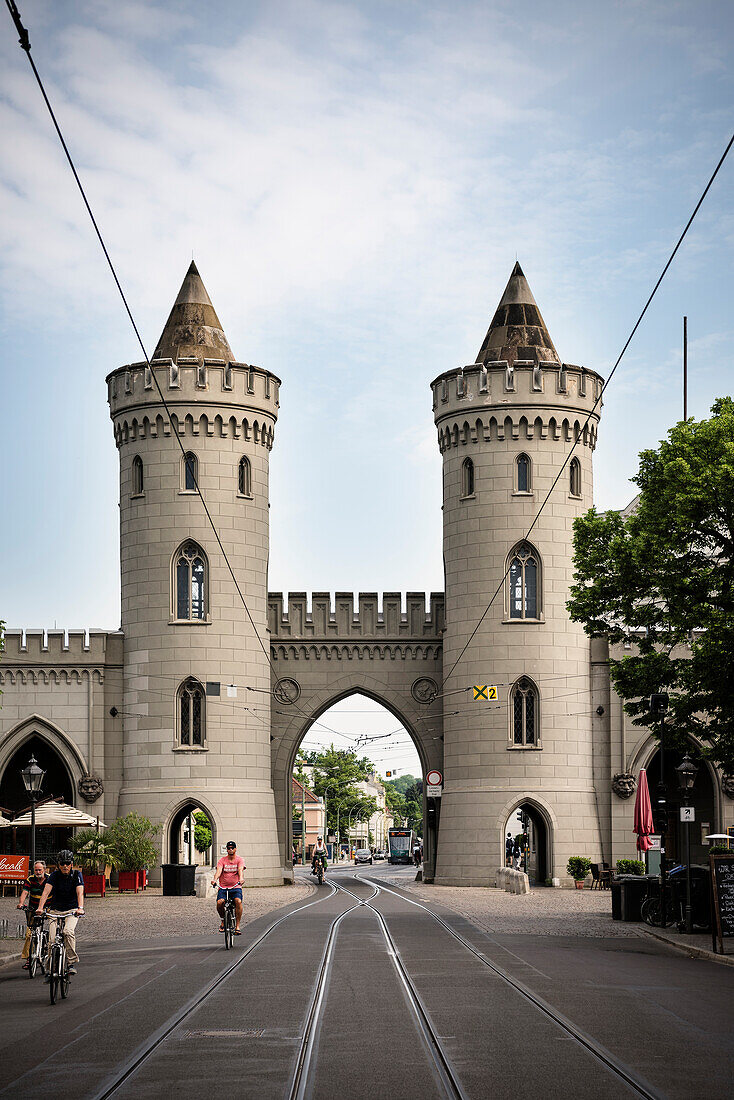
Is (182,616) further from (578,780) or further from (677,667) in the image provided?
(677,667)

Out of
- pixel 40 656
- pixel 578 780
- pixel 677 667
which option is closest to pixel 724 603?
pixel 677 667

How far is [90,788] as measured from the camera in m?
45.7

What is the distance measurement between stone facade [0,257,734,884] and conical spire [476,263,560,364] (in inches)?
5.5

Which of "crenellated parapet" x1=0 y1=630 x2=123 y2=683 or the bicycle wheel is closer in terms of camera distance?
the bicycle wheel

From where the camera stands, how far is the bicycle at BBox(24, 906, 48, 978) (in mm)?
17297

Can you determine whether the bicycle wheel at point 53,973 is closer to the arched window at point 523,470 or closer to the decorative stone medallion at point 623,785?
the decorative stone medallion at point 623,785

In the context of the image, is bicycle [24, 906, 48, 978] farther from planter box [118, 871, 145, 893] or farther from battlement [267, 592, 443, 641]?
battlement [267, 592, 443, 641]

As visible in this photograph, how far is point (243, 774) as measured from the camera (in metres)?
45.9

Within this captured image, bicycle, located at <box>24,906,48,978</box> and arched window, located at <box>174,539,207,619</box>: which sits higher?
arched window, located at <box>174,539,207,619</box>

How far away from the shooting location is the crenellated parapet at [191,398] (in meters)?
46.7

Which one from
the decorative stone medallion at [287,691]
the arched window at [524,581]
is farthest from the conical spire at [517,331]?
the decorative stone medallion at [287,691]

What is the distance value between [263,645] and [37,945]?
30473 millimetres

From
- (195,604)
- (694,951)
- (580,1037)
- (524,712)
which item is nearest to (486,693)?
(524,712)

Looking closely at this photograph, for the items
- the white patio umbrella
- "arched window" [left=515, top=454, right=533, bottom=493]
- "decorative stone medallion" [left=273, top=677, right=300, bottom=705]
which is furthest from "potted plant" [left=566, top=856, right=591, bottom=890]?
the white patio umbrella
